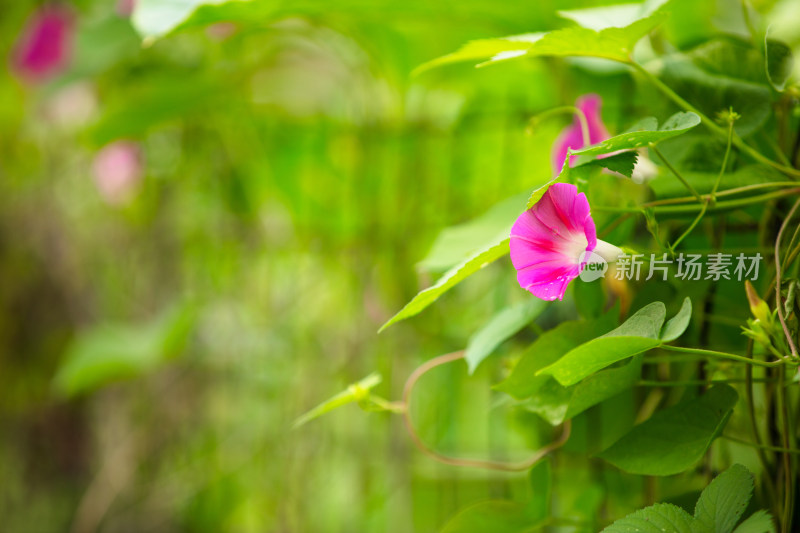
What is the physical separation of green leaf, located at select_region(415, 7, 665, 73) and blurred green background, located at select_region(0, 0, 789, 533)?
0.28m

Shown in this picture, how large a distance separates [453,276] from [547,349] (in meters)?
0.09

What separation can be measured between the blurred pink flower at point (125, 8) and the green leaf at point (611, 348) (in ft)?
2.62

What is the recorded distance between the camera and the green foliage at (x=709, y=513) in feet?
0.90

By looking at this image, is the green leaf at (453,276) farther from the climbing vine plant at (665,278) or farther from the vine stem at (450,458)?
the vine stem at (450,458)

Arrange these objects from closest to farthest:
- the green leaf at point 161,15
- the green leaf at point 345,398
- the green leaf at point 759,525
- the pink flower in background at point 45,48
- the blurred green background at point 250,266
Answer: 1. the green leaf at point 759,525
2. the green leaf at point 345,398
3. the green leaf at point 161,15
4. the blurred green background at point 250,266
5. the pink flower in background at point 45,48

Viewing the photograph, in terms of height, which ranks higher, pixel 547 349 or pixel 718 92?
pixel 718 92

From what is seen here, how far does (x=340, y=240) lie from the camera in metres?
0.97

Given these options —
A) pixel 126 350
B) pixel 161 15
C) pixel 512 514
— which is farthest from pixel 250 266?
pixel 512 514

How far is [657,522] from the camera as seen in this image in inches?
11.1

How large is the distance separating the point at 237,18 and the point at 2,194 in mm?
958

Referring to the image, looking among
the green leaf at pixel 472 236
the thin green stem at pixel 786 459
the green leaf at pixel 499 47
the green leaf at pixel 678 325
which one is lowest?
the thin green stem at pixel 786 459

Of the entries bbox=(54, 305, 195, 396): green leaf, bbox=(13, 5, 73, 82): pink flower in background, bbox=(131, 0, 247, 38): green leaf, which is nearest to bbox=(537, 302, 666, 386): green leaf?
bbox=(131, 0, 247, 38): green leaf

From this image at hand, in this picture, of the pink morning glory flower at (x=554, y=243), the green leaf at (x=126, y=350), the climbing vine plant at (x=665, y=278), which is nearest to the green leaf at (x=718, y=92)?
the climbing vine plant at (x=665, y=278)

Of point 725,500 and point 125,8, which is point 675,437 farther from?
point 125,8
